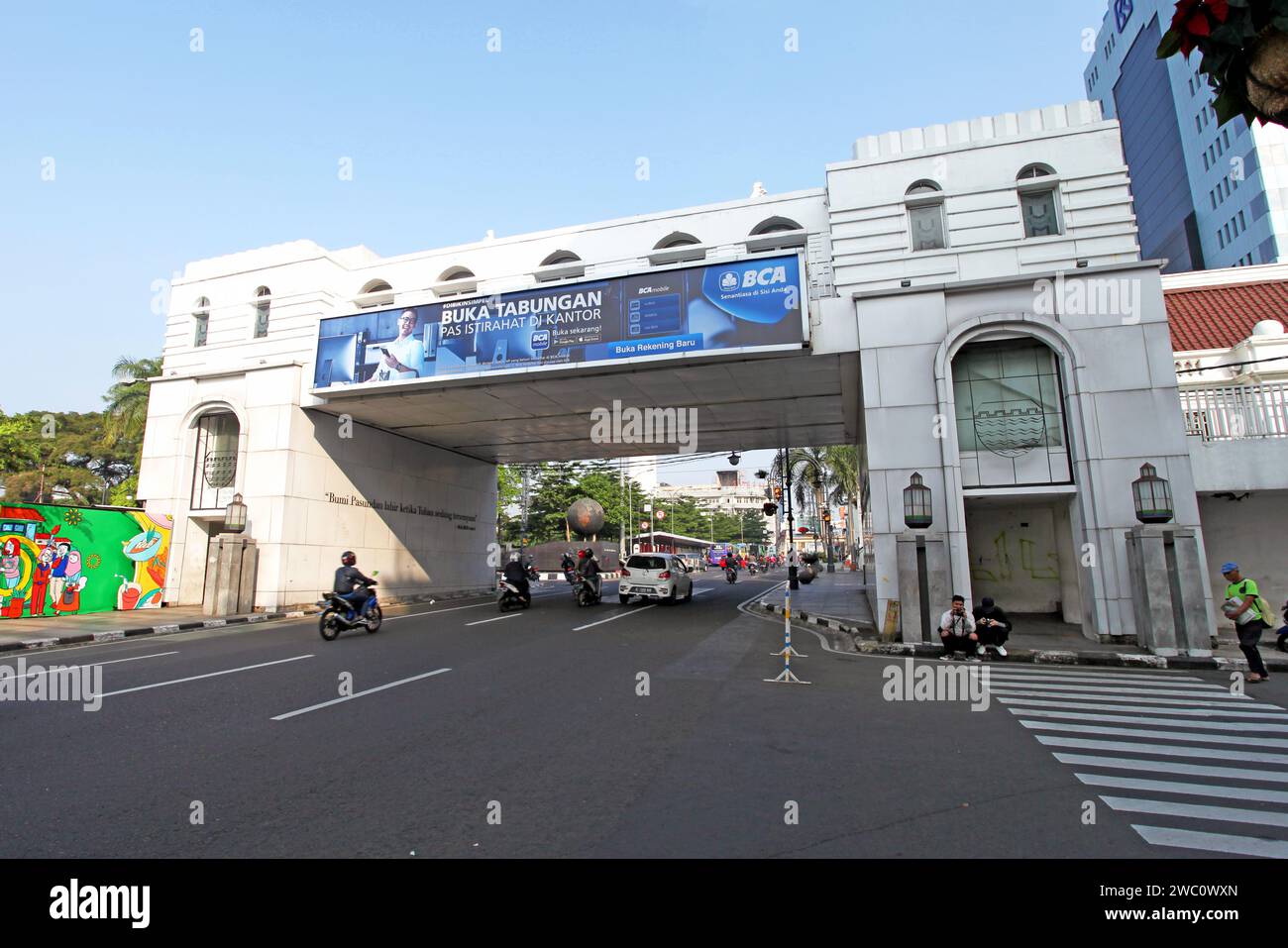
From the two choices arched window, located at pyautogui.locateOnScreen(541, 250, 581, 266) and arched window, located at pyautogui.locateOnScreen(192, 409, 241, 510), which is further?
arched window, located at pyautogui.locateOnScreen(192, 409, 241, 510)

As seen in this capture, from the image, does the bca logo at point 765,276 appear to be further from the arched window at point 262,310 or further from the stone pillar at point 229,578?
the arched window at point 262,310

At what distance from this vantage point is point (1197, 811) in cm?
430

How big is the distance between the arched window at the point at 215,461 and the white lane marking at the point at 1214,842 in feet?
72.8

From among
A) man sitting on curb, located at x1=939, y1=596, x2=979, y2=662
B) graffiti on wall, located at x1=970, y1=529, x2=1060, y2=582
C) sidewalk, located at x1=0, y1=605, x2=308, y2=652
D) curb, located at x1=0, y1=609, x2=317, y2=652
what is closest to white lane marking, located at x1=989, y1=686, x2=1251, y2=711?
man sitting on curb, located at x1=939, y1=596, x2=979, y2=662

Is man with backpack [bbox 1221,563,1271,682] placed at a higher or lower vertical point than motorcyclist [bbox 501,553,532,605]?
lower

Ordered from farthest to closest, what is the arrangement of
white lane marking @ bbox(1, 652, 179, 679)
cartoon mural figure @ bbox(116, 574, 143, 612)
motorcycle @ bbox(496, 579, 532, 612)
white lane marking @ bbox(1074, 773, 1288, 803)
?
1. motorcycle @ bbox(496, 579, 532, 612)
2. cartoon mural figure @ bbox(116, 574, 143, 612)
3. white lane marking @ bbox(1, 652, 179, 679)
4. white lane marking @ bbox(1074, 773, 1288, 803)

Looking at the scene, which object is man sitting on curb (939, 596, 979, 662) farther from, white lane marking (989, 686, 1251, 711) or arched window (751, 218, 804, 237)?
arched window (751, 218, 804, 237)

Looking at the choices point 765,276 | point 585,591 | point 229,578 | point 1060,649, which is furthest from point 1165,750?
point 229,578

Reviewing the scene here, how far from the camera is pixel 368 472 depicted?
22.5 meters

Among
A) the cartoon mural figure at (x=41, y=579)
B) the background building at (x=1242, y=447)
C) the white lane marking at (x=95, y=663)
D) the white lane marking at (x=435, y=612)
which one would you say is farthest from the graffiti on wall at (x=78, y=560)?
the background building at (x=1242, y=447)

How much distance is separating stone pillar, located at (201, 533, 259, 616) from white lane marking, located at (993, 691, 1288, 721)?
18447 mm

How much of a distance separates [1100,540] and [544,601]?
16532 millimetres

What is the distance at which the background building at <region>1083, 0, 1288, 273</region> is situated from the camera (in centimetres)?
5566

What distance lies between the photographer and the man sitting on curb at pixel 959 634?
11172 mm
